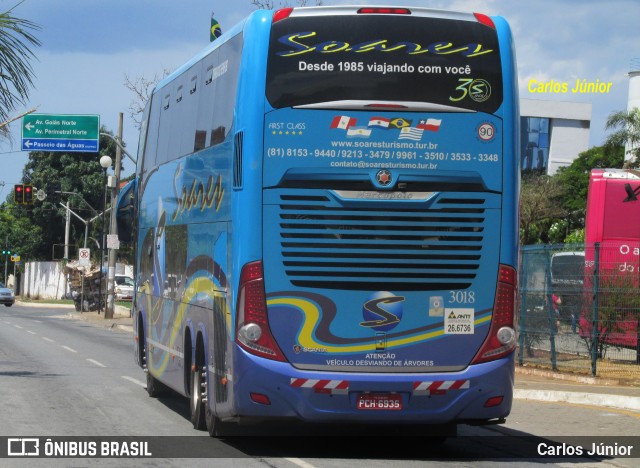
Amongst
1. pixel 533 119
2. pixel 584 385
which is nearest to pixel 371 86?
pixel 584 385

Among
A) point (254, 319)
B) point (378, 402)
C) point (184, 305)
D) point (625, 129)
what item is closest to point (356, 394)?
point (378, 402)

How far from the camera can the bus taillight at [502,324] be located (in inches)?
439

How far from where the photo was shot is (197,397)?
A: 13234 mm

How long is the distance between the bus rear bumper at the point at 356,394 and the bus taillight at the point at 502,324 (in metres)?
0.14

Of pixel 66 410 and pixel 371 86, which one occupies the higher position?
pixel 371 86

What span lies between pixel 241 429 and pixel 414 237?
3.25m

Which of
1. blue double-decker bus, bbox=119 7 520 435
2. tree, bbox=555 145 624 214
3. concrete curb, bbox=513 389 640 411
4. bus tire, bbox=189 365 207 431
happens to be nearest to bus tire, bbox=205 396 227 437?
bus tire, bbox=189 365 207 431

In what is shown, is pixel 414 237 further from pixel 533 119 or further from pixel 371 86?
pixel 533 119

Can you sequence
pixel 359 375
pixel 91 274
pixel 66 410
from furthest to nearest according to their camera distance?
pixel 91 274
pixel 66 410
pixel 359 375

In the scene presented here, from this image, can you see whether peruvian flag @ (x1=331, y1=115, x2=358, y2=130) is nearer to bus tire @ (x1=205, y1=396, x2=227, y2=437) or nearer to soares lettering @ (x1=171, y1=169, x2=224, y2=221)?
soares lettering @ (x1=171, y1=169, x2=224, y2=221)

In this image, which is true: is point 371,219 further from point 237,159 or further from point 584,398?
point 584,398

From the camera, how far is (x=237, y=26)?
11.9 metres

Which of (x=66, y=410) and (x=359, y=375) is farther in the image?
(x=66, y=410)

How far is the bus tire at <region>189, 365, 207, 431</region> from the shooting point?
42.7 feet
